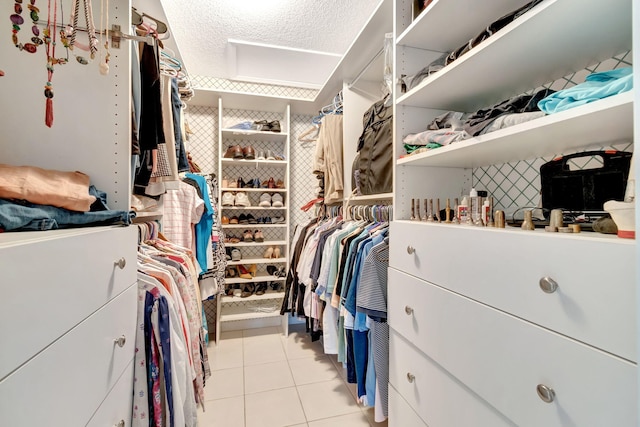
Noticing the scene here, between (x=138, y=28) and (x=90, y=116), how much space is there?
667 mm

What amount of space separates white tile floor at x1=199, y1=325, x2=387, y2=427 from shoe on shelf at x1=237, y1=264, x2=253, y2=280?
587 millimetres

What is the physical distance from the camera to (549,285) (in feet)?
2.02

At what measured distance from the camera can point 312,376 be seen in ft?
6.50

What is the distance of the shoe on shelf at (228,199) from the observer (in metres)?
2.58

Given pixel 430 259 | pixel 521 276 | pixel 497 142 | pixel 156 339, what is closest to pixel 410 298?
pixel 430 259

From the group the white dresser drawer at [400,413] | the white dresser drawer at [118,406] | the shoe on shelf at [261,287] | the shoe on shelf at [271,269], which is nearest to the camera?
the white dresser drawer at [118,406]

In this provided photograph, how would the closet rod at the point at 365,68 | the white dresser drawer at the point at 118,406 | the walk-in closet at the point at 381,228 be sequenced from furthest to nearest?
the closet rod at the point at 365,68, the white dresser drawer at the point at 118,406, the walk-in closet at the point at 381,228

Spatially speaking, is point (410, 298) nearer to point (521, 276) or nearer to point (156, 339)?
point (521, 276)

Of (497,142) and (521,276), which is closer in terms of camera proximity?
(521,276)

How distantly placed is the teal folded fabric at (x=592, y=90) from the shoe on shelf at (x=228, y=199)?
7.87 feet

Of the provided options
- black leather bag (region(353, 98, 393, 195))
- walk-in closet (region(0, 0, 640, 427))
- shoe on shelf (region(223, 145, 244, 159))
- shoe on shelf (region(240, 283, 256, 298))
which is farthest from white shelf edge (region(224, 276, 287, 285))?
black leather bag (region(353, 98, 393, 195))

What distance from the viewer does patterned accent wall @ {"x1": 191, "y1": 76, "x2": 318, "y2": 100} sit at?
2.75 meters

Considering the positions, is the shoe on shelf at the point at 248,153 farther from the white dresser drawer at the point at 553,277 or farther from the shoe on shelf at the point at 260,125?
the white dresser drawer at the point at 553,277

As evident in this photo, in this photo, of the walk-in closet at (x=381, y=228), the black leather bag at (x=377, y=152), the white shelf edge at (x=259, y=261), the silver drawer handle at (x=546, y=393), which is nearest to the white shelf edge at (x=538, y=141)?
the walk-in closet at (x=381, y=228)
